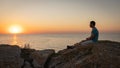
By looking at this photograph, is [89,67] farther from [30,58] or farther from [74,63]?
[30,58]

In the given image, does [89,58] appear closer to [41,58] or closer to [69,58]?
[69,58]

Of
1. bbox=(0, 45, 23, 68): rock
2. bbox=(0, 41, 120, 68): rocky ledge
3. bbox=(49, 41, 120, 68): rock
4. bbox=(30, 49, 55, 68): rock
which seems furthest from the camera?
bbox=(30, 49, 55, 68): rock

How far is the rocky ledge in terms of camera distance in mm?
15797

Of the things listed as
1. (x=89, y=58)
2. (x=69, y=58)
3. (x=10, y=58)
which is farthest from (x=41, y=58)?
(x=89, y=58)

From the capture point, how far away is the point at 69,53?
1897 cm

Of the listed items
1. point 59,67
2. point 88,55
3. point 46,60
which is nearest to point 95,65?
point 88,55

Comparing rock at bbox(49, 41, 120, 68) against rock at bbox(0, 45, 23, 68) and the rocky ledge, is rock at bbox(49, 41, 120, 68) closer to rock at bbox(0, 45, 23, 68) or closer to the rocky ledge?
the rocky ledge

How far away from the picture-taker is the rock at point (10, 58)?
59.7ft

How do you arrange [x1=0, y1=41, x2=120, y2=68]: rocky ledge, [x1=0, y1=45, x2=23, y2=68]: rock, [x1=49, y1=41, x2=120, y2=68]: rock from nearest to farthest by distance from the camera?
1. [x1=49, y1=41, x2=120, y2=68]: rock
2. [x1=0, y1=41, x2=120, y2=68]: rocky ledge
3. [x1=0, y1=45, x2=23, y2=68]: rock

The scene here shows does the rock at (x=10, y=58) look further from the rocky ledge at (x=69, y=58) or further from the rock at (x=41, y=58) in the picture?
the rock at (x=41, y=58)

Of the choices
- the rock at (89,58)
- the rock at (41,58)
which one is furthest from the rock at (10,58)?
the rock at (89,58)

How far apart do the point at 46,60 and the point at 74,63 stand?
151 inches

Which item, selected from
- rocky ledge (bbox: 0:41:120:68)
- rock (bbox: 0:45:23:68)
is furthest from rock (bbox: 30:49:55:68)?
rock (bbox: 0:45:23:68)

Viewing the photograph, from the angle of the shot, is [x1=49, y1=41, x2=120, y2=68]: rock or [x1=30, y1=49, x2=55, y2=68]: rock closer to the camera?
[x1=49, y1=41, x2=120, y2=68]: rock
